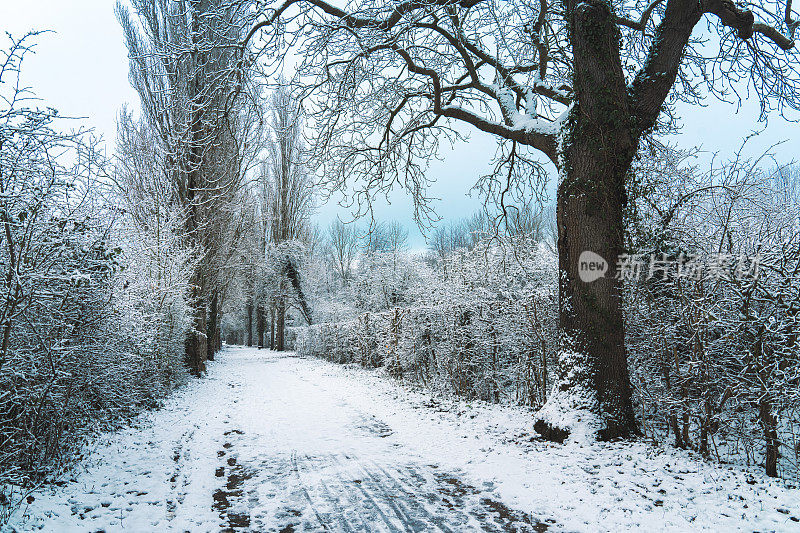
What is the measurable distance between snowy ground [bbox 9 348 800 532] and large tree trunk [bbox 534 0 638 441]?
44 centimetres

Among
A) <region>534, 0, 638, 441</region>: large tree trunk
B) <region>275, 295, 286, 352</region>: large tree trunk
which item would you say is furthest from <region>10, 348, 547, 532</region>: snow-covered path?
<region>275, 295, 286, 352</region>: large tree trunk

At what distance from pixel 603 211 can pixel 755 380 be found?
2.28 m

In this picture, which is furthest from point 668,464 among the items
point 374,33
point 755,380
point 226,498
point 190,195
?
point 190,195

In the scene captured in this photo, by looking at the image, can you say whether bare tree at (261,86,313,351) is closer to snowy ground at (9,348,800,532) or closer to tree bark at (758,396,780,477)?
snowy ground at (9,348,800,532)

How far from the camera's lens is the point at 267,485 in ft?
13.6

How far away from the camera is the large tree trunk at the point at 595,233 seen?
493 cm

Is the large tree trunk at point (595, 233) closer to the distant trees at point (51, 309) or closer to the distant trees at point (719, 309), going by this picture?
the distant trees at point (719, 309)

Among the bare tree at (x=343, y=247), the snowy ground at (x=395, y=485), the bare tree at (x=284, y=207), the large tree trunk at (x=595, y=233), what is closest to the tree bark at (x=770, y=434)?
the snowy ground at (x=395, y=485)

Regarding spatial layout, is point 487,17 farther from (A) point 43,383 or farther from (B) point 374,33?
(A) point 43,383

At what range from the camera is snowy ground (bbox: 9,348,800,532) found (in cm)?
325

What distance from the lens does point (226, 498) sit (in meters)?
3.82

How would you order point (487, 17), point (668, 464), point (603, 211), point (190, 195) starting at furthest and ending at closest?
point (190, 195) < point (487, 17) < point (603, 211) < point (668, 464)

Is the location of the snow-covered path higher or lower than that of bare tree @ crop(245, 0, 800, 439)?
lower

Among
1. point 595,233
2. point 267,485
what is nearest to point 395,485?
point 267,485
